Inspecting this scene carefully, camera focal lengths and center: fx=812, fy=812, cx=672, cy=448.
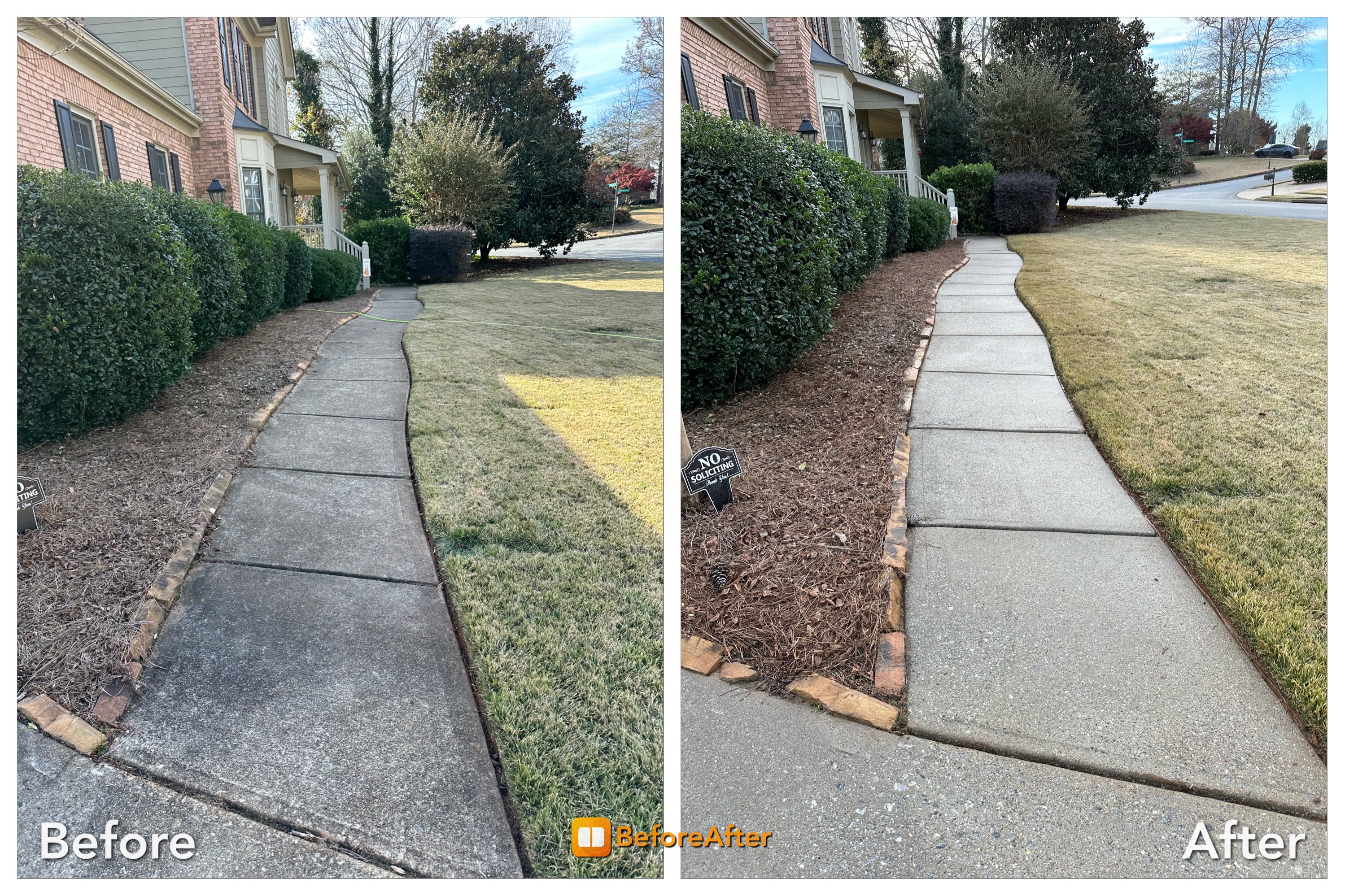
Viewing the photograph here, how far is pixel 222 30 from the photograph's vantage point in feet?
42.8

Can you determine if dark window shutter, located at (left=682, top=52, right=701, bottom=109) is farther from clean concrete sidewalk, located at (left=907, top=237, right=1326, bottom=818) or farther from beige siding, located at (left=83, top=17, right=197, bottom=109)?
beige siding, located at (left=83, top=17, right=197, bottom=109)

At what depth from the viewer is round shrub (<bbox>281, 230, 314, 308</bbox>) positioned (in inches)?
367

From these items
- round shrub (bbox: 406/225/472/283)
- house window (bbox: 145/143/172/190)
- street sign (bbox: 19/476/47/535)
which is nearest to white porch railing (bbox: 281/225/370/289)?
round shrub (bbox: 406/225/472/283)

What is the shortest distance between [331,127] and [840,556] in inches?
927

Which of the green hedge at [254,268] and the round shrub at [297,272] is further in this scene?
the round shrub at [297,272]

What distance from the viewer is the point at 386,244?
14.7 m

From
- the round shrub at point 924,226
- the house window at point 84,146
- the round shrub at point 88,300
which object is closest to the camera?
the round shrub at point 88,300

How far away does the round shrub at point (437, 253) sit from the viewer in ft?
48.5

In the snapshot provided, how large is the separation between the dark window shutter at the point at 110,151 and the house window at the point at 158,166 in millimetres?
932

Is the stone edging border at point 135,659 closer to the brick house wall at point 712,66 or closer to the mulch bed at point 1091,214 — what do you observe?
the brick house wall at point 712,66

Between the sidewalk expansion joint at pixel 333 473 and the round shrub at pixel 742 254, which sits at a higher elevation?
the round shrub at pixel 742 254

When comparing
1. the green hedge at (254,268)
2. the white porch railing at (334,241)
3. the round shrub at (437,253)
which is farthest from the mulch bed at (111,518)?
the round shrub at (437,253)

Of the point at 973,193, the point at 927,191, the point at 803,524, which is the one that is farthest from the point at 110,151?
the point at 973,193
